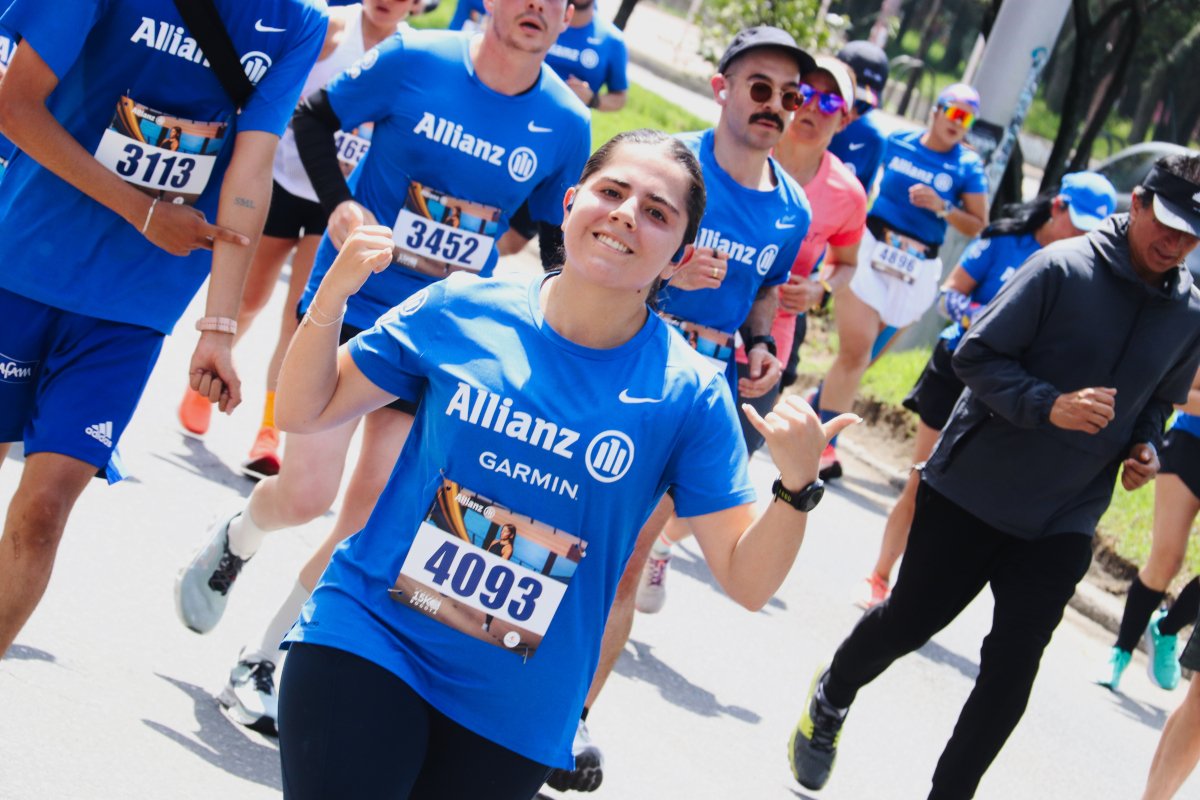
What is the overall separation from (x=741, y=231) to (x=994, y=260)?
289 centimetres

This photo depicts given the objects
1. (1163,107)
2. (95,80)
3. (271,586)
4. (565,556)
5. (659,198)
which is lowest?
(271,586)

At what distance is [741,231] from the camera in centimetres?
464

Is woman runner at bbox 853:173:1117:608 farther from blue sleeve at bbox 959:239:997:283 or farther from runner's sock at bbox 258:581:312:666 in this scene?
runner's sock at bbox 258:581:312:666

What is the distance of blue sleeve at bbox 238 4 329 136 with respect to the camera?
3582 millimetres

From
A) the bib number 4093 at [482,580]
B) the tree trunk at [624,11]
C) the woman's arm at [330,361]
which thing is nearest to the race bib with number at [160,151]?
the woman's arm at [330,361]

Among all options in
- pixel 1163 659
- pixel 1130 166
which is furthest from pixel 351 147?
pixel 1130 166

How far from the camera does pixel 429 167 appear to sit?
14.3 ft

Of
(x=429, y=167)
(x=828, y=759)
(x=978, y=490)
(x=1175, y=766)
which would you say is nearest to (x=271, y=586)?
(x=429, y=167)

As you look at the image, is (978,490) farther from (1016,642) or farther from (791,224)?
(791,224)

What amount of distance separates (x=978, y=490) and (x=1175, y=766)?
1.16m

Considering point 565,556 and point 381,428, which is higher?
point 565,556

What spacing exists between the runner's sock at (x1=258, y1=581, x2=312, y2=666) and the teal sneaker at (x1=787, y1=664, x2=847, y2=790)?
73.9 inches

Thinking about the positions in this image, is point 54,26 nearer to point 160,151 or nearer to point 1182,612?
point 160,151

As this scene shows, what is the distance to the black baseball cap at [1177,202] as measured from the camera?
4203 millimetres
